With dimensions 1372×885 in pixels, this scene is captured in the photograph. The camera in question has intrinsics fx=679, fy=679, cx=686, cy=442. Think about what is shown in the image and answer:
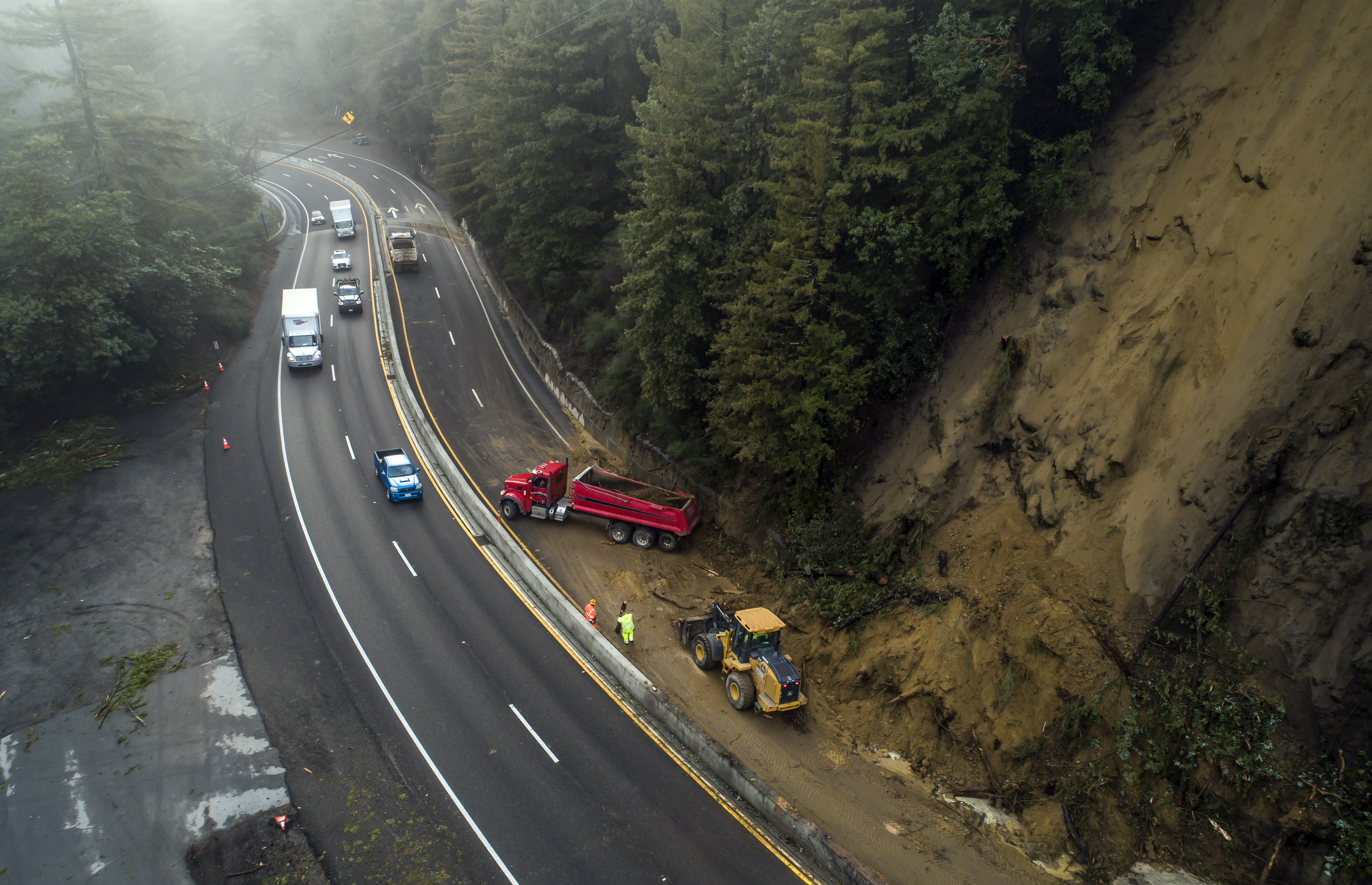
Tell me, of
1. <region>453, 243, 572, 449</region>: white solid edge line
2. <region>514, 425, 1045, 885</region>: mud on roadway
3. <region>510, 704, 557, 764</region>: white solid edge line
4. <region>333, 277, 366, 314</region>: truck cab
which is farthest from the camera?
<region>333, 277, 366, 314</region>: truck cab

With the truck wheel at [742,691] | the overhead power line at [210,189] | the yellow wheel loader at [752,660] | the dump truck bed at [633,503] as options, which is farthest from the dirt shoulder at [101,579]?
the truck wheel at [742,691]

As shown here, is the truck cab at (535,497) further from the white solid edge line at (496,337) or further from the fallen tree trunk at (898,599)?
the fallen tree trunk at (898,599)

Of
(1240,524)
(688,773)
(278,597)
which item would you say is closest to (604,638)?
(688,773)

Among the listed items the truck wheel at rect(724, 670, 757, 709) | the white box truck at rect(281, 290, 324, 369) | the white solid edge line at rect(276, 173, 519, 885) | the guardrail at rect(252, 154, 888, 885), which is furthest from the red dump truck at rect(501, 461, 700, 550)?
the white box truck at rect(281, 290, 324, 369)

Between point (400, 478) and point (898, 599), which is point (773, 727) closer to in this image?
Result: point (898, 599)

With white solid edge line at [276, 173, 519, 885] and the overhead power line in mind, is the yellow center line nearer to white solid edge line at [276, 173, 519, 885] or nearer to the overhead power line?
white solid edge line at [276, 173, 519, 885]

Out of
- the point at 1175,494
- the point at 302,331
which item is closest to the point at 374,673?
the point at 1175,494
